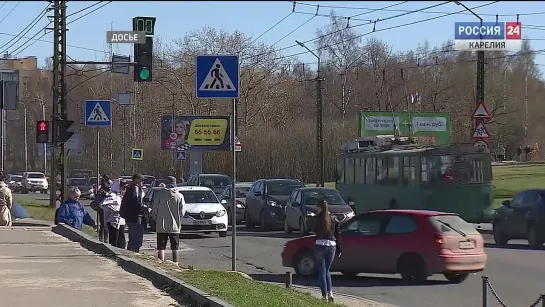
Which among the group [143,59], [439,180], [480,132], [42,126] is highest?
[143,59]

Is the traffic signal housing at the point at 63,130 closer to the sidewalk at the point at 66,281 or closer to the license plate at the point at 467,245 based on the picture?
the sidewalk at the point at 66,281

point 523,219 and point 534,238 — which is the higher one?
point 523,219

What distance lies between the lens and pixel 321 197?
2694cm

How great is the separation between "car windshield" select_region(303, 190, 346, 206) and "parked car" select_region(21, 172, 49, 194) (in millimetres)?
50354

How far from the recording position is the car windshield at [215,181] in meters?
38.1

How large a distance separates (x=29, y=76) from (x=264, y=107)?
Result: 38.1 meters

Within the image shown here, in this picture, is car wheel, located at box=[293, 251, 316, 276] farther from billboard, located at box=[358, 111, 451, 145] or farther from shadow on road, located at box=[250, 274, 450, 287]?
billboard, located at box=[358, 111, 451, 145]

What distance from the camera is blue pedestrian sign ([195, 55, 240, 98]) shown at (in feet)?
45.9

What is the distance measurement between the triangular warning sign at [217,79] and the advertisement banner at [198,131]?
42.2 m

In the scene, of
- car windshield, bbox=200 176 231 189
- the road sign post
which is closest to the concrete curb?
the road sign post

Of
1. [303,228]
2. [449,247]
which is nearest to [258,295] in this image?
[449,247]

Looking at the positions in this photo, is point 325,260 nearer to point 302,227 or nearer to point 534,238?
point 534,238

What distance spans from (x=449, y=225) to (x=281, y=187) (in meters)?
15.4

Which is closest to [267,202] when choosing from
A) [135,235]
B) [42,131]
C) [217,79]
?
[42,131]
